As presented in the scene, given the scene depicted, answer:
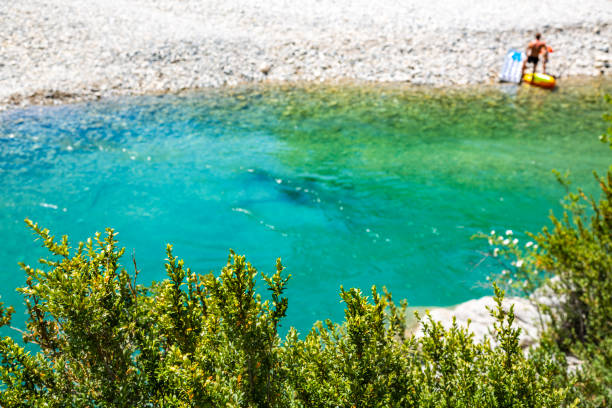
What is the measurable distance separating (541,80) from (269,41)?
11.1 metres

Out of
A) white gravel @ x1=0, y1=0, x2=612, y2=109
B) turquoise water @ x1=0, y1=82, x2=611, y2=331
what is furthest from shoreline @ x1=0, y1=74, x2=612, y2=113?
turquoise water @ x1=0, y1=82, x2=611, y2=331

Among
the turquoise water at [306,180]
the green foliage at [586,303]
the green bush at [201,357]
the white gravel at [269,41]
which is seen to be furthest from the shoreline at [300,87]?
the green bush at [201,357]

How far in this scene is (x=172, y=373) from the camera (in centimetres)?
215

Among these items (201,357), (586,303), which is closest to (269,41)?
(586,303)

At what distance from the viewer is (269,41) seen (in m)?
20.5

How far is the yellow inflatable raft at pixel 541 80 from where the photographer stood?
17.2 m

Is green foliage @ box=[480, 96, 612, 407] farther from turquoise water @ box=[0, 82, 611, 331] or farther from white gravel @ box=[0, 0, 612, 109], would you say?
white gravel @ box=[0, 0, 612, 109]

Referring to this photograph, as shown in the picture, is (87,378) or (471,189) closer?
(87,378)

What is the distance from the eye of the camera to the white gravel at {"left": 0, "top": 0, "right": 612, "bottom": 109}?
55.9 ft

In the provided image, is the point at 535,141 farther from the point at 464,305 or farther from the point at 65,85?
the point at 65,85

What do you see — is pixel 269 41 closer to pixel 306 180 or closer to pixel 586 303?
pixel 306 180

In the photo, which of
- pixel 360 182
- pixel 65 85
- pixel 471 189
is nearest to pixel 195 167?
pixel 360 182

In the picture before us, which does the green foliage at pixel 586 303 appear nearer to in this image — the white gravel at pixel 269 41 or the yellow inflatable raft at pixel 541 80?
the yellow inflatable raft at pixel 541 80

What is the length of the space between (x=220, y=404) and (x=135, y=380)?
547 millimetres
